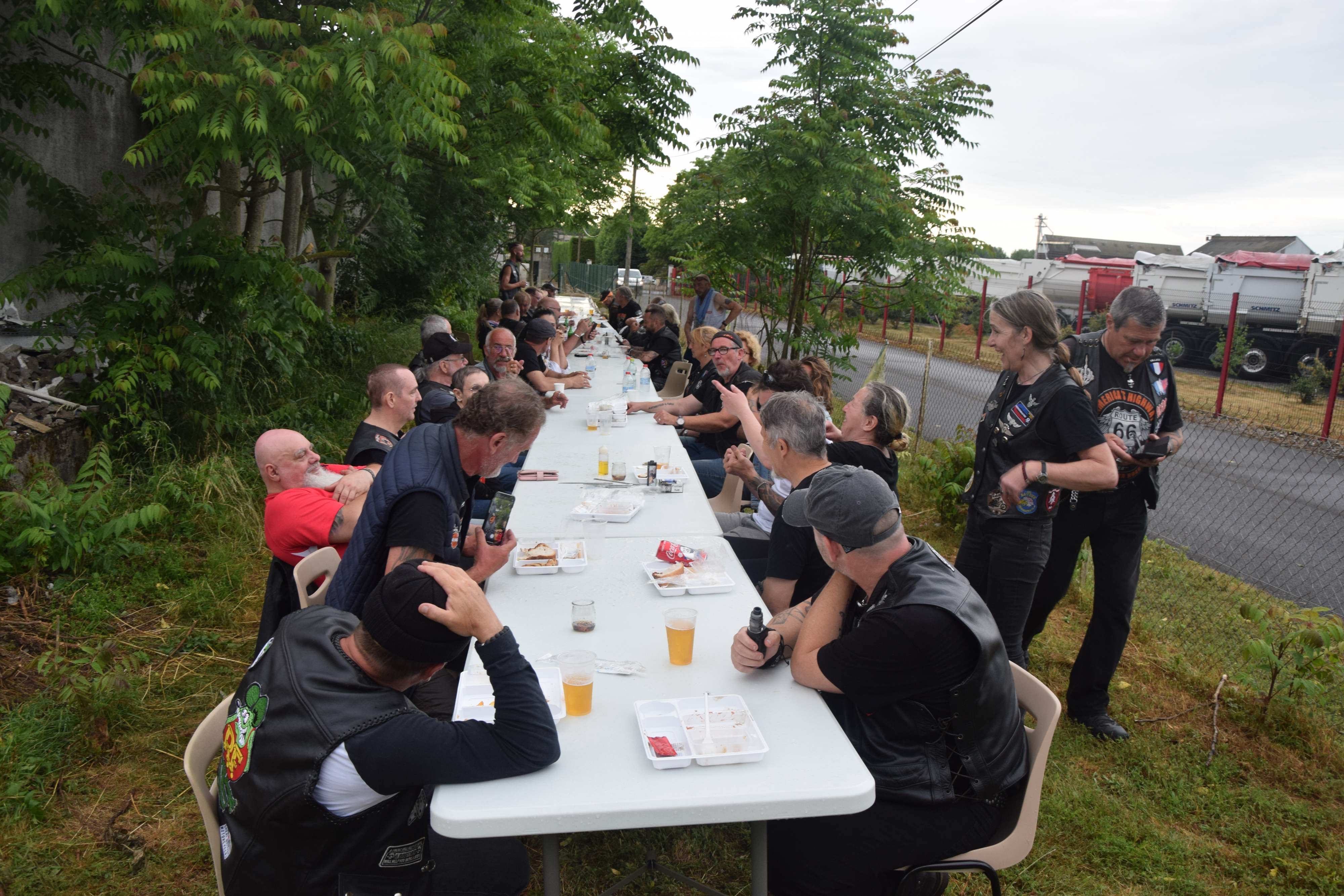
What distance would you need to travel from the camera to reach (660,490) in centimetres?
444

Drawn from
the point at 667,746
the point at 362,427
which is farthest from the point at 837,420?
the point at 667,746

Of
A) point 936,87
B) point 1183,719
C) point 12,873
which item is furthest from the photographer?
point 936,87

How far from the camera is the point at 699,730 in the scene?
2.15m

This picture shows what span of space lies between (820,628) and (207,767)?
1.71 metres

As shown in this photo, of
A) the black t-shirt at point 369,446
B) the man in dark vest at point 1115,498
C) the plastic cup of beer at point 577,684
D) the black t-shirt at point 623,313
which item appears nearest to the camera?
the plastic cup of beer at point 577,684

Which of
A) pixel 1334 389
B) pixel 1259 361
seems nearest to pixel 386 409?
pixel 1334 389

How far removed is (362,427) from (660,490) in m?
1.57

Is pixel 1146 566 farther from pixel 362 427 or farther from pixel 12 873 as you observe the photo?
pixel 12 873

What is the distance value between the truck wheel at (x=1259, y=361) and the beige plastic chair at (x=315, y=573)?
19.9 metres

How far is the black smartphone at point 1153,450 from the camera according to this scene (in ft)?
11.9

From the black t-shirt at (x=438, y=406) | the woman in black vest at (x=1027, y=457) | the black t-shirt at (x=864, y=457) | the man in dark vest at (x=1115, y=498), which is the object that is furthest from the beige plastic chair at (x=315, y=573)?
the man in dark vest at (x=1115, y=498)

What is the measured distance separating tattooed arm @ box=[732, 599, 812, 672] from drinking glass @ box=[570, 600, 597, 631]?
476 millimetres

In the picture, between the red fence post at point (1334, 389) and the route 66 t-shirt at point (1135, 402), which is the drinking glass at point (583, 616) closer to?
the route 66 t-shirt at point (1135, 402)

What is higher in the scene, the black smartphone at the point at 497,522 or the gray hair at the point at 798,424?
the gray hair at the point at 798,424
